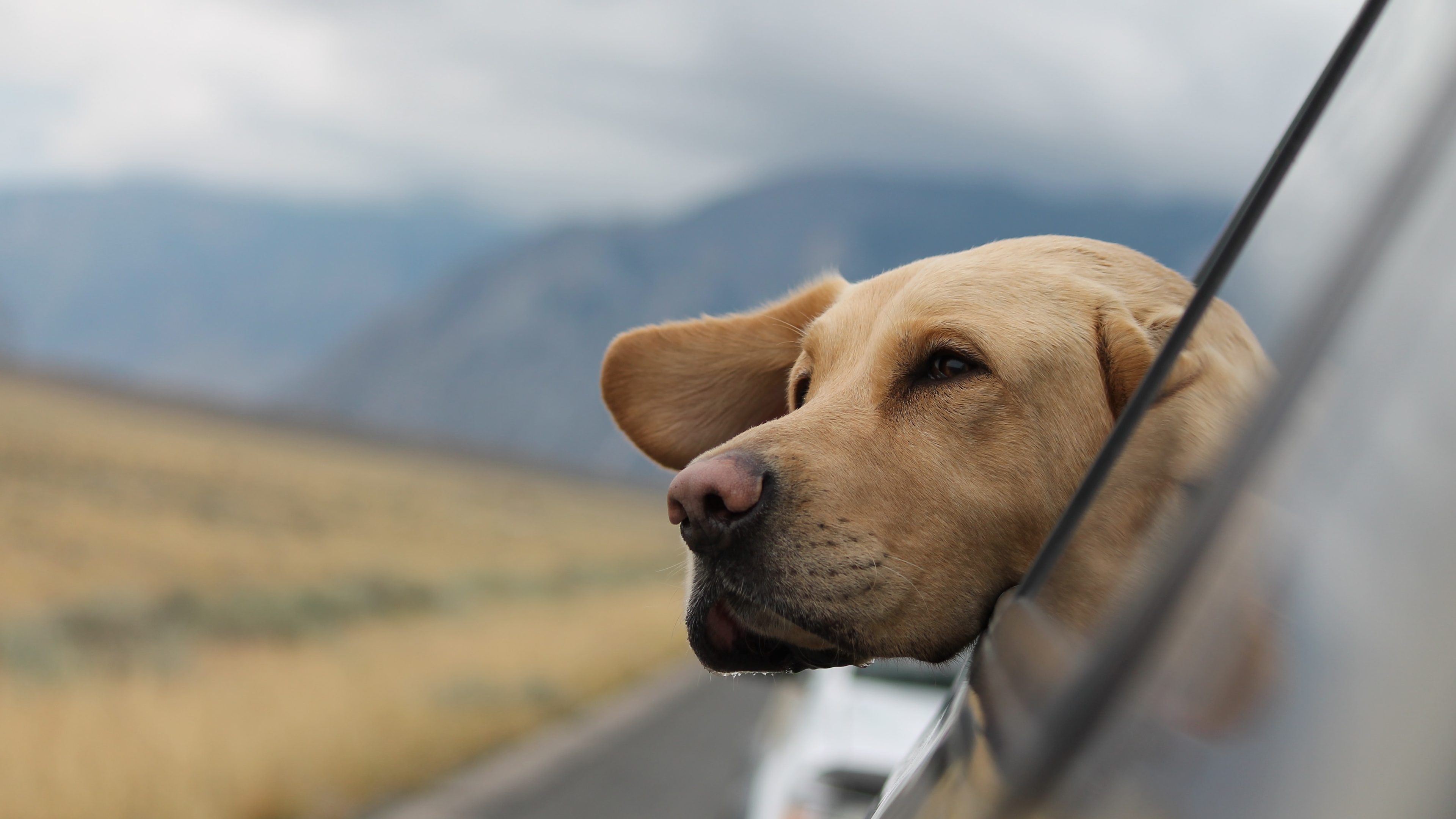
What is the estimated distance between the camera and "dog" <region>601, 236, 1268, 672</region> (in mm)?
1492

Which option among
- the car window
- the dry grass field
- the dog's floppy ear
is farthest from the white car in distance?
the car window

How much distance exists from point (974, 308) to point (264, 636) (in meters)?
15.2

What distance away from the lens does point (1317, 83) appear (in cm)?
100

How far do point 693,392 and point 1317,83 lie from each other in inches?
52.4

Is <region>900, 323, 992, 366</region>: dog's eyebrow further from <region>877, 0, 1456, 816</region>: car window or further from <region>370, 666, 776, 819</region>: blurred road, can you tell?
<region>370, 666, 776, 819</region>: blurred road

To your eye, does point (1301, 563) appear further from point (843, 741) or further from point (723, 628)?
point (843, 741)

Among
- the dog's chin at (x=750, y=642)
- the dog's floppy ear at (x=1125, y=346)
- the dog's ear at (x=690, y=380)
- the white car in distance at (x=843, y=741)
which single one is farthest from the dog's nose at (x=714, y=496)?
the white car in distance at (x=843, y=741)

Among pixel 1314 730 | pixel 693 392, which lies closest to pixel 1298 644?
pixel 1314 730

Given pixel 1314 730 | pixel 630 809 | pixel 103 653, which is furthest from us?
pixel 103 653

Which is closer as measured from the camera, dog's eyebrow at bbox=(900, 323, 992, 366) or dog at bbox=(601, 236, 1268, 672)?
dog at bbox=(601, 236, 1268, 672)

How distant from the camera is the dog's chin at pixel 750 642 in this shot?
1.55 m

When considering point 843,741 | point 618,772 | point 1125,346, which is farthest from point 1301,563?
point 618,772

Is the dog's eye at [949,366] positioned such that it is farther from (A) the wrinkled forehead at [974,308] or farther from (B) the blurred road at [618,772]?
(B) the blurred road at [618,772]

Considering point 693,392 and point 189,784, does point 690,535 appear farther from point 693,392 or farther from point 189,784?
point 189,784
